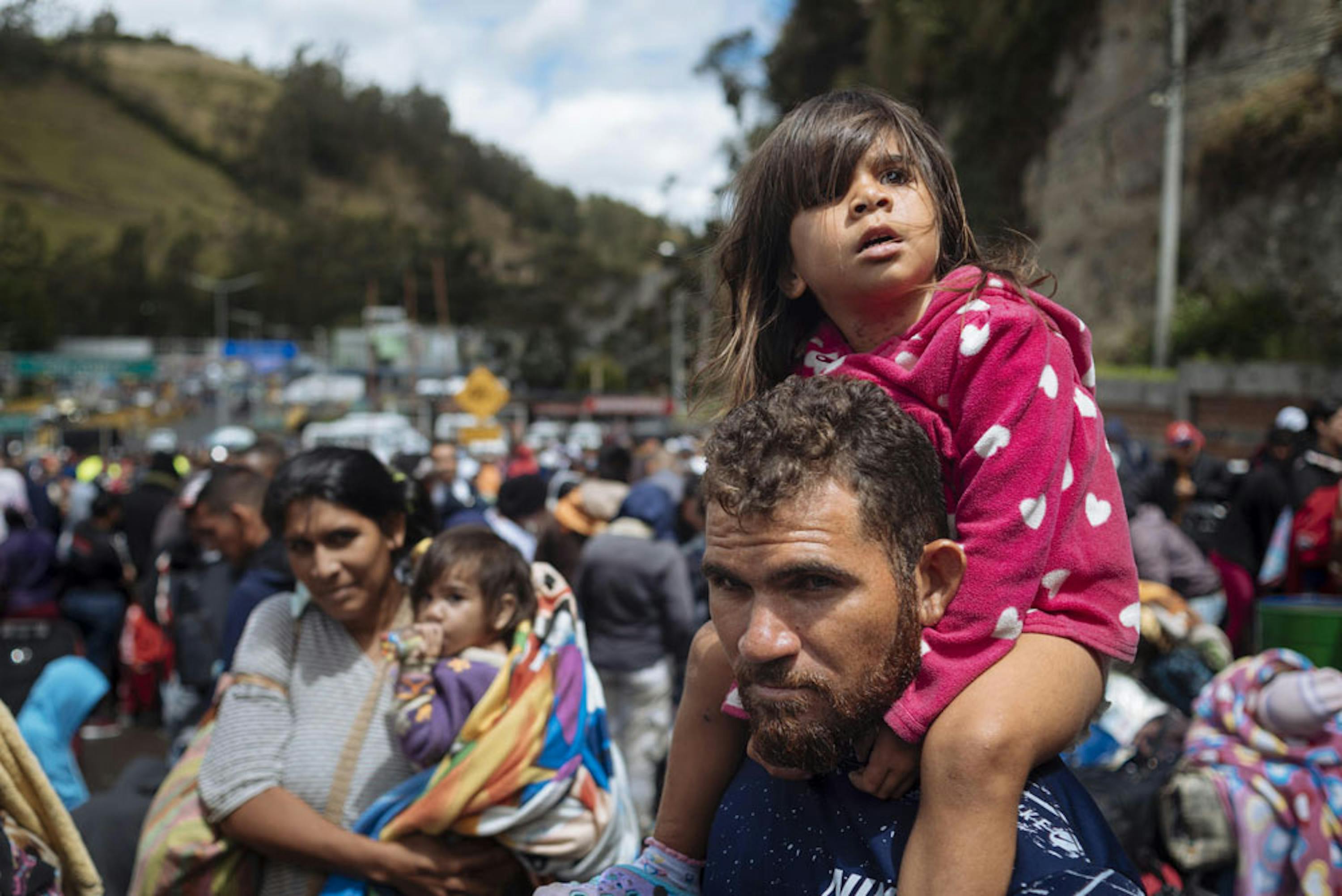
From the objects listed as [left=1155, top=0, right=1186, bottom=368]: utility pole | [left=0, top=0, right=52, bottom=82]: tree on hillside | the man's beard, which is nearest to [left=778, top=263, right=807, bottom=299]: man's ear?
the man's beard

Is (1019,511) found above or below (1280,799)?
above

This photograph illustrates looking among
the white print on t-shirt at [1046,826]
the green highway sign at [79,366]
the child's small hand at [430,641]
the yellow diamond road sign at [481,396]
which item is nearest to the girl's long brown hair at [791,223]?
the white print on t-shirt at [1046,826]

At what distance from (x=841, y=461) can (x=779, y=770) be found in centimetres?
44

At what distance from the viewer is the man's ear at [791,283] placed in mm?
1698

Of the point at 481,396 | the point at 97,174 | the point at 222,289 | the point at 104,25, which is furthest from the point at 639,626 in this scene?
the point at 104,25

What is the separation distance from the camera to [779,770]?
1431mm

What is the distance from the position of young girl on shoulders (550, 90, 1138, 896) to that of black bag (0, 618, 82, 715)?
375cm

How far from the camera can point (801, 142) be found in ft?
5.31

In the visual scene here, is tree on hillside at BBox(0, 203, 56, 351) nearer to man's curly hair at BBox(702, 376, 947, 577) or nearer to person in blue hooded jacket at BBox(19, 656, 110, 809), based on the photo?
person in blue hooded jacket at BBox(19, 656, 110, 809)

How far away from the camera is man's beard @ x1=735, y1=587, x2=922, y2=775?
1366 millimetres

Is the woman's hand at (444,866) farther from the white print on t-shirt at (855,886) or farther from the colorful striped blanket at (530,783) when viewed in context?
the white print on t-shirt at (855,886)

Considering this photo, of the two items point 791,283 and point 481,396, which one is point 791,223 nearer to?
point 791,283

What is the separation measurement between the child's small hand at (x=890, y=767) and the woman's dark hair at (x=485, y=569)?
4.94 ft

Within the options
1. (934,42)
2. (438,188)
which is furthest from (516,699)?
(438,188)
